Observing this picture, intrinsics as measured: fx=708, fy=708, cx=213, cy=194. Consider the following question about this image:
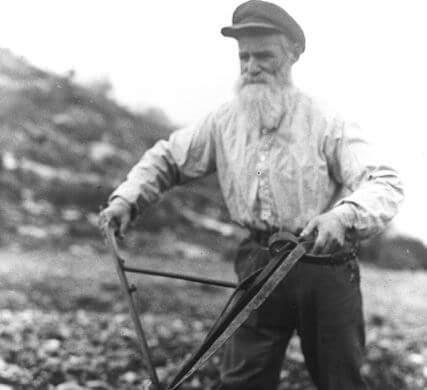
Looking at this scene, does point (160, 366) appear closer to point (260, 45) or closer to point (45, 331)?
point (45, 331)

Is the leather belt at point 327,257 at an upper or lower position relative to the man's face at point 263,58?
lower

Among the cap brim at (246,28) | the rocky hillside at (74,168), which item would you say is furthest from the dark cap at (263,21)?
the rocky hillside at (74,168)

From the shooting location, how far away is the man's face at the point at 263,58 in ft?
10.1

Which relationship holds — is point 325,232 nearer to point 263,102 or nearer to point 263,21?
point 263,102

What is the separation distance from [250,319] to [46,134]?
8.13 meters

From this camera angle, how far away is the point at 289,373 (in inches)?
200

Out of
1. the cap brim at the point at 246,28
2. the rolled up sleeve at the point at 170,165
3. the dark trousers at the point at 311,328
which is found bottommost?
the dark trousers at the point at 311,328

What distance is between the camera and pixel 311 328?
10.2 feet

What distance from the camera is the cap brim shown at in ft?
9.85

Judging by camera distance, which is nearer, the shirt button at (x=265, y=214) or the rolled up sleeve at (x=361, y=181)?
the rolled up sleeve at (x=361, y=181)

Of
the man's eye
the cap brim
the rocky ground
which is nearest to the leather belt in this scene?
the man's eye

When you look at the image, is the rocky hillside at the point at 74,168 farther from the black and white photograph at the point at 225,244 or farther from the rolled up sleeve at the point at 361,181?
the rolled up sleeve at the point at 361,181

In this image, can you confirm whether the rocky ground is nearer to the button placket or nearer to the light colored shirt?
the light colored shirt

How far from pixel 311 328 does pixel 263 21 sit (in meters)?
1.35
